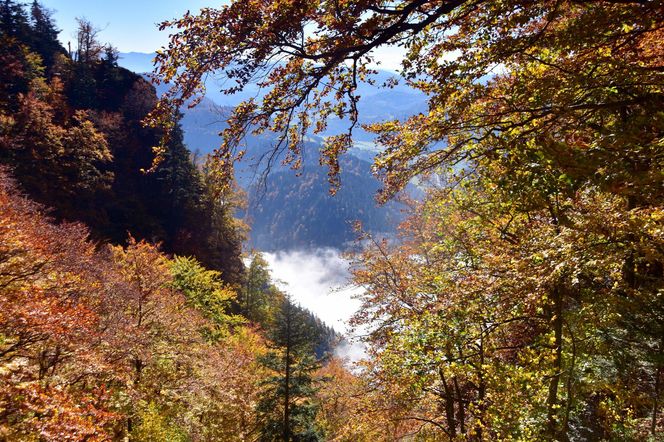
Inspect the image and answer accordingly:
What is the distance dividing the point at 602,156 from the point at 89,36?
207ft

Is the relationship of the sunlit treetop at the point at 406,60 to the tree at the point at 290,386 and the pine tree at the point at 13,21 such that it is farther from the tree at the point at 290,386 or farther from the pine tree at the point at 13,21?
the pine tree at the point at 13,21

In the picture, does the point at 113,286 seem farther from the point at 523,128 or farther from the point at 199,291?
the point at 523,128

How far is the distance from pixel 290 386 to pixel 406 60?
1603 centimetres

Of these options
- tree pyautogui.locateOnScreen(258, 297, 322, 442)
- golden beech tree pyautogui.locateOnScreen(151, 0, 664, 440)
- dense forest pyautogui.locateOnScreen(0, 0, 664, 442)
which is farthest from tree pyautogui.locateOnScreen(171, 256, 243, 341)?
golden beech tree pyautogui.locateOnScreen(151, 0, 664, 440)

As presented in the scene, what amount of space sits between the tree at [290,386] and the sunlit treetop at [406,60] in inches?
551

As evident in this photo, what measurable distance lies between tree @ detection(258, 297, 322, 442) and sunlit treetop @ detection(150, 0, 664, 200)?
1401 centimetres

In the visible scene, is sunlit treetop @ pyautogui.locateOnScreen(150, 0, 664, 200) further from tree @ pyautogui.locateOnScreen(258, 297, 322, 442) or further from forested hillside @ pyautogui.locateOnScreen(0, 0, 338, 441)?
tree @ pyautogui.locateOnScreen(258, 297, 322, 442)

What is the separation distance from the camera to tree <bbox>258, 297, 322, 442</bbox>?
54.2ft

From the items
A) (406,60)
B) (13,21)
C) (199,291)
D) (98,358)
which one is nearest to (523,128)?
(406,60)

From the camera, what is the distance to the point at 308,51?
4117 mm

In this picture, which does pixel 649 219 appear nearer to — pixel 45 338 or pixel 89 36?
pixel 45 338

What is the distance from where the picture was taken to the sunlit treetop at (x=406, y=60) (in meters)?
3.88

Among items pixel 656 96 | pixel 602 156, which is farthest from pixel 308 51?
pixel 656 96

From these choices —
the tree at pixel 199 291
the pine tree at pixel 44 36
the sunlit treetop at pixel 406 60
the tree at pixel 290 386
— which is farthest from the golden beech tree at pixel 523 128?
the pine tree at pixel 44 36
